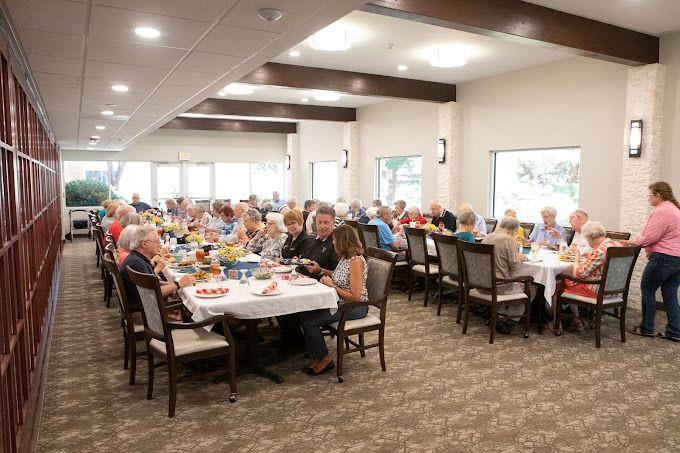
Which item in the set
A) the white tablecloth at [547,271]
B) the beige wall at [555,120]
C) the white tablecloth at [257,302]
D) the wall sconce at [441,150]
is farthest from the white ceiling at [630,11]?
the wall sconce at [441,150]

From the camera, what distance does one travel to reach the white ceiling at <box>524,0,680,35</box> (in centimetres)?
504

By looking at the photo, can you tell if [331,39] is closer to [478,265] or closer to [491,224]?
[478,265]

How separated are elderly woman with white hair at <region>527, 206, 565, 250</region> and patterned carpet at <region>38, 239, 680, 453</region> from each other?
1.59 metres

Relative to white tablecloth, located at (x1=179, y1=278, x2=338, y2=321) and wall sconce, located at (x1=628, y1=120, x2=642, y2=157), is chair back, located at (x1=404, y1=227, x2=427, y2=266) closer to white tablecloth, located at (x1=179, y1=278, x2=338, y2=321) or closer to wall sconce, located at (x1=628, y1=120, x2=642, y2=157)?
white tablecloth, located at (x1=179, y1=278, x2=338, y2=321)

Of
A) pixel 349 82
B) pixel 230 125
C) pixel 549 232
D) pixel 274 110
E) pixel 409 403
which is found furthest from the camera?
pixel 230 125

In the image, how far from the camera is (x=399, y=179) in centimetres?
1138

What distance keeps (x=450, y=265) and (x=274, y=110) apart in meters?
7.55

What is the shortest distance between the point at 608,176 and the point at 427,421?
5.30 m

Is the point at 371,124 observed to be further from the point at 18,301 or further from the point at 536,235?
the point at 18,301

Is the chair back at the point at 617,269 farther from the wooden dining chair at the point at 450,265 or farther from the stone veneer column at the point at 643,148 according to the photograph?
the stone veneer column at the point at 643,148

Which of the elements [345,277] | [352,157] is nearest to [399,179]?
[352,157]

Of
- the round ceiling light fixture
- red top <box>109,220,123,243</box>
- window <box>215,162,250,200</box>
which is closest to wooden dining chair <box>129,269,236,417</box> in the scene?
the round ceiling light fixture

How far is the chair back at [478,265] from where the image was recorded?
4.83 m

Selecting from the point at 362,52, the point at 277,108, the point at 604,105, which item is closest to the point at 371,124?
the point at 277,108
